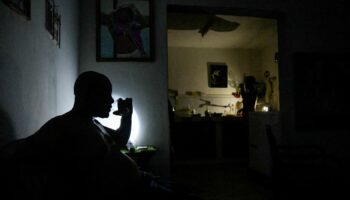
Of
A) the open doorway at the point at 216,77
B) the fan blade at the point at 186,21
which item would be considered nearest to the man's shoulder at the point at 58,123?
the fan blade at the point at 186,21

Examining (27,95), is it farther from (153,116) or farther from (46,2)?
(153,116)

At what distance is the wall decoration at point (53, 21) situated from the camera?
165cm

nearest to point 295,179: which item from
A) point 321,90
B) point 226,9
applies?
point 321,90

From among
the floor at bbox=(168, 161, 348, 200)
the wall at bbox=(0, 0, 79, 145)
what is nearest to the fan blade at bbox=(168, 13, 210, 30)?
the floor at bbox=(168, 161, 348, 200)

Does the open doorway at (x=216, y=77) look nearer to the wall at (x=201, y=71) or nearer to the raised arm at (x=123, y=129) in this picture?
the wall at (x=201, y=71)

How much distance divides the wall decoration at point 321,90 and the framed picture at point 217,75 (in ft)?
8.95

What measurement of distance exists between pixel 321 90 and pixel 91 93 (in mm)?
2875

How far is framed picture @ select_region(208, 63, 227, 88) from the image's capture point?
19.2 feet

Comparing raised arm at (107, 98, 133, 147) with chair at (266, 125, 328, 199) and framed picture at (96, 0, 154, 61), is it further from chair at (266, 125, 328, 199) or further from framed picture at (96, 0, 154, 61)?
chair at (266, 125, 328, 199)

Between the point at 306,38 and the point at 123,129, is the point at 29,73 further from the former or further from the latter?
the point at 306,38

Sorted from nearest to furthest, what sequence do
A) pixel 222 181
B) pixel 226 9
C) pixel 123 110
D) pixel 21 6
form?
pixel 21 6
pixel 123 110
pixel 226 9
pixel 222 181

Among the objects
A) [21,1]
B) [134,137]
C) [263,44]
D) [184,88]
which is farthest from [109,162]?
[263,44]

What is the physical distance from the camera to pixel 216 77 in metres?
5.87

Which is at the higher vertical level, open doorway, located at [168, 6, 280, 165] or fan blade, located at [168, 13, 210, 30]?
fan blade, located at [168, 13, 210, 30]
